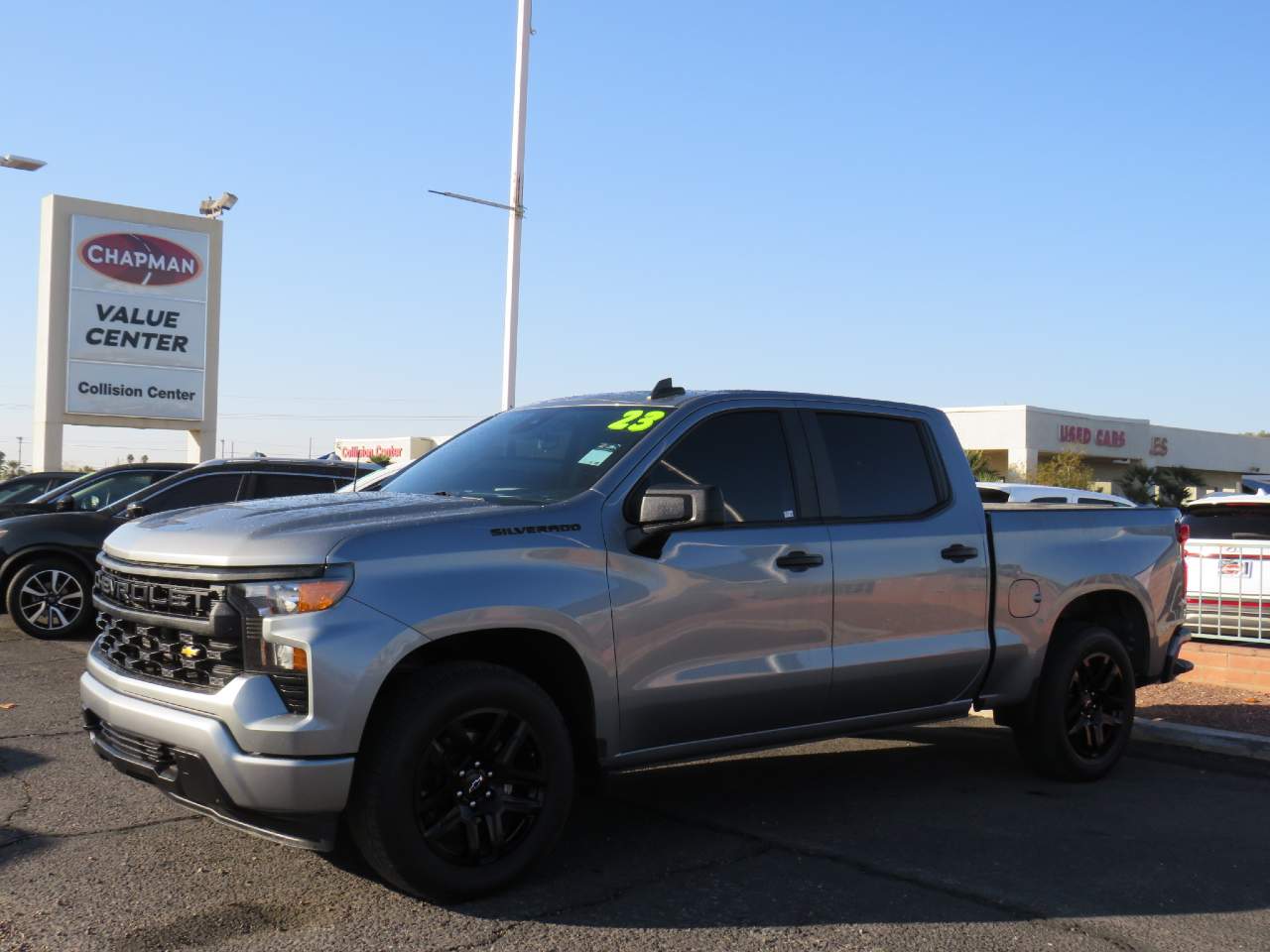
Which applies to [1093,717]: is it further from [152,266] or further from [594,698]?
[152,266]

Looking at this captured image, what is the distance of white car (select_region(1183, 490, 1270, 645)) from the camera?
438 inches

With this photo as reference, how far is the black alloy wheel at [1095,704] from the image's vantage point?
705 centimetres

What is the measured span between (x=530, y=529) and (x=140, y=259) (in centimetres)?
3029

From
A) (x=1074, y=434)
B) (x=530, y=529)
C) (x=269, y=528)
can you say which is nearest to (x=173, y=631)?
(x=269, y=528)

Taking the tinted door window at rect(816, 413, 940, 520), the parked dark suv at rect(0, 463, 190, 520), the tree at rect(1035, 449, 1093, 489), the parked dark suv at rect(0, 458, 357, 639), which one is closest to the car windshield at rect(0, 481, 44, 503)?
the parked dark suv at rect(0, 463, 190, 520)

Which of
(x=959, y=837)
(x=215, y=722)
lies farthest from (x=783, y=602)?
(x=215, y=722)

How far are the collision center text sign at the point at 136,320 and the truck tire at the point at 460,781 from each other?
2994 centimetres

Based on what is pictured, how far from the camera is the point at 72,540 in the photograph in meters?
11.8

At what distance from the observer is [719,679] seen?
214 inches

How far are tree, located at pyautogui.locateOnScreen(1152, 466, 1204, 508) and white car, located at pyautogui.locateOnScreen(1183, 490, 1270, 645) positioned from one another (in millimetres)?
33549

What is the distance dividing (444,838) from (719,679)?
139 cm

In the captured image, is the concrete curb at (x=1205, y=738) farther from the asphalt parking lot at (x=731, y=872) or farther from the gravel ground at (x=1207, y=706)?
the asphalt parking lot at (x=731, y=872)

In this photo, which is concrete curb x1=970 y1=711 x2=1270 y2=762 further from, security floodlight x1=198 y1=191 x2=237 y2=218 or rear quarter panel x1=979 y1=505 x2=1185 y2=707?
security floodlight x1=198 y1=191 x2=237 y2=218

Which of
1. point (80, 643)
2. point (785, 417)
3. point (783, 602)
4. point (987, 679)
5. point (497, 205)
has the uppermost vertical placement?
point (497, 205)
